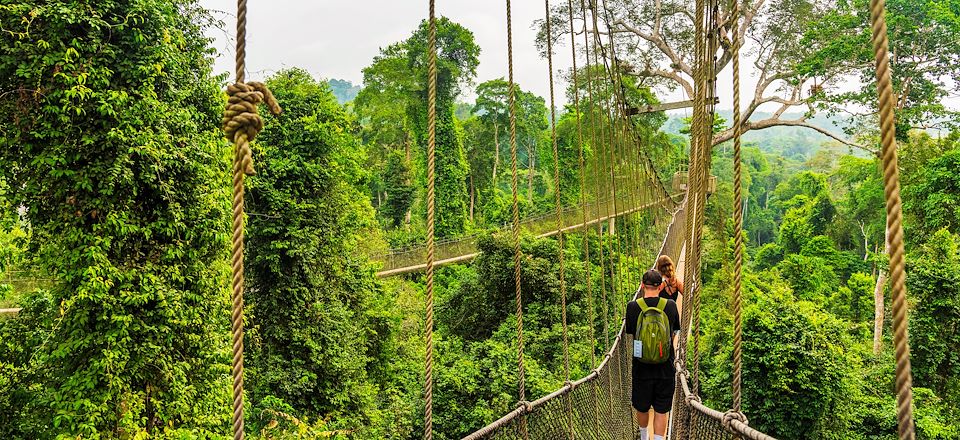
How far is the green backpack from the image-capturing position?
6.43 ft

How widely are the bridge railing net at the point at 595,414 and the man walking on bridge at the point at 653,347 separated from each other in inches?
3.9

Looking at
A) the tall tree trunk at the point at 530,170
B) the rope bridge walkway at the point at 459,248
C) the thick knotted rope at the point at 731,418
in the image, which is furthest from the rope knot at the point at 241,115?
the tall tree trunk at the point at 530,170

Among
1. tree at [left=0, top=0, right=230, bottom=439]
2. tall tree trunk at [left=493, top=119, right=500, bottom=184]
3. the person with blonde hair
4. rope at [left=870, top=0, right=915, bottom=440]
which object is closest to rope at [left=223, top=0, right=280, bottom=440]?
rope at [left=870, top=0, right=915, bottom=440]

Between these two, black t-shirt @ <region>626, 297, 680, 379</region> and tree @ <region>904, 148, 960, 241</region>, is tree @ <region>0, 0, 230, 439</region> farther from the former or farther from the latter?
tree @ <region>904, 148, 960, 241</region>

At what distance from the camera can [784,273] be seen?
1363 centimetres

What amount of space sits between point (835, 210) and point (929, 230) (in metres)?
11.1

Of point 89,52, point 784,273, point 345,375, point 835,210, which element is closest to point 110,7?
point 89,52

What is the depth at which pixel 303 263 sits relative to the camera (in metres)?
6.40

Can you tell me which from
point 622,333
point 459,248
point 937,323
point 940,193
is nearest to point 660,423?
point 622,333

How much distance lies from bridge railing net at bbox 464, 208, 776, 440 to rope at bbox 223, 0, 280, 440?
903mm

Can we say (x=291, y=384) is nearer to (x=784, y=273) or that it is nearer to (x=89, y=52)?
(x=89, y=52)

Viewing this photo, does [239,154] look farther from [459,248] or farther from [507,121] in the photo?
[507,121]

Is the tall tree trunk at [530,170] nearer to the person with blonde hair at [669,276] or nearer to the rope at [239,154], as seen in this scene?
the person with blonde hair at [669,276]

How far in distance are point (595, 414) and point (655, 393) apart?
826mm
